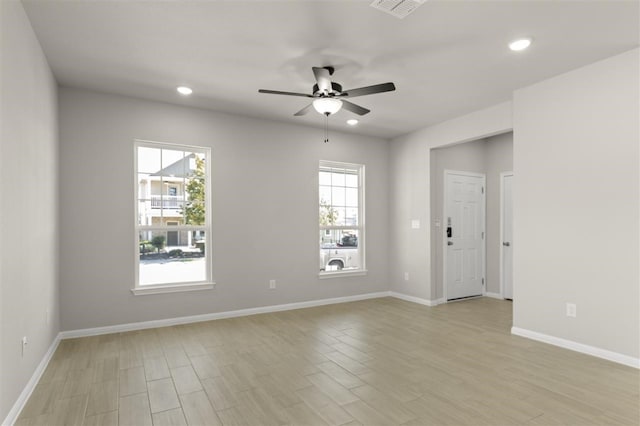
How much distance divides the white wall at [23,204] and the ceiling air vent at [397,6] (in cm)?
232

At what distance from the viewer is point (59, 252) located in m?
3.92

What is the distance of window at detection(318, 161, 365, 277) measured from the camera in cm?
584

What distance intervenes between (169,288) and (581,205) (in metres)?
4.65

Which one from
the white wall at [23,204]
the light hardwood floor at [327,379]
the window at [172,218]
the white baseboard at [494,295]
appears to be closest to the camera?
the white wall at [23,204]

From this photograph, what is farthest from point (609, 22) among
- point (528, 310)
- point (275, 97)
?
point (275, 97)

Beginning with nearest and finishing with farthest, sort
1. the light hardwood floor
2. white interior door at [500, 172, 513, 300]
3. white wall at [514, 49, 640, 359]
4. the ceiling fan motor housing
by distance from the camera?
the light hardwood floor, white wall at [514, 49, 640, 359], the ceiling fan motor housing, white interior door at [500, 172, 513, 300]

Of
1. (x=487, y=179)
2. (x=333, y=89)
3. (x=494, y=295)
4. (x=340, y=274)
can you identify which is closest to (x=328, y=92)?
(x=333, y=89)

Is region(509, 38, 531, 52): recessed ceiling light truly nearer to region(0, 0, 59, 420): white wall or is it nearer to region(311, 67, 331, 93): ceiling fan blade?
region(311, 67, 331, 93): ceiling fan blade

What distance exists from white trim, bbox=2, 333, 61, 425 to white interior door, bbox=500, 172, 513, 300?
618 cm

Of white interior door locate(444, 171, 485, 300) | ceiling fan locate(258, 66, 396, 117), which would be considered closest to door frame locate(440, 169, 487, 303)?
white interior door locate(444, 171, 485, 300)

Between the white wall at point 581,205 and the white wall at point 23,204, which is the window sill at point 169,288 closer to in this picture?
the white wall at point 23,204

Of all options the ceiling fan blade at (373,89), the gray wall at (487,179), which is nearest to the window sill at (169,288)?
the ceiling fan blade at (373,89)

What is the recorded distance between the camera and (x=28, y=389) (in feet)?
8.73

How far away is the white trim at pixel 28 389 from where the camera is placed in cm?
229
